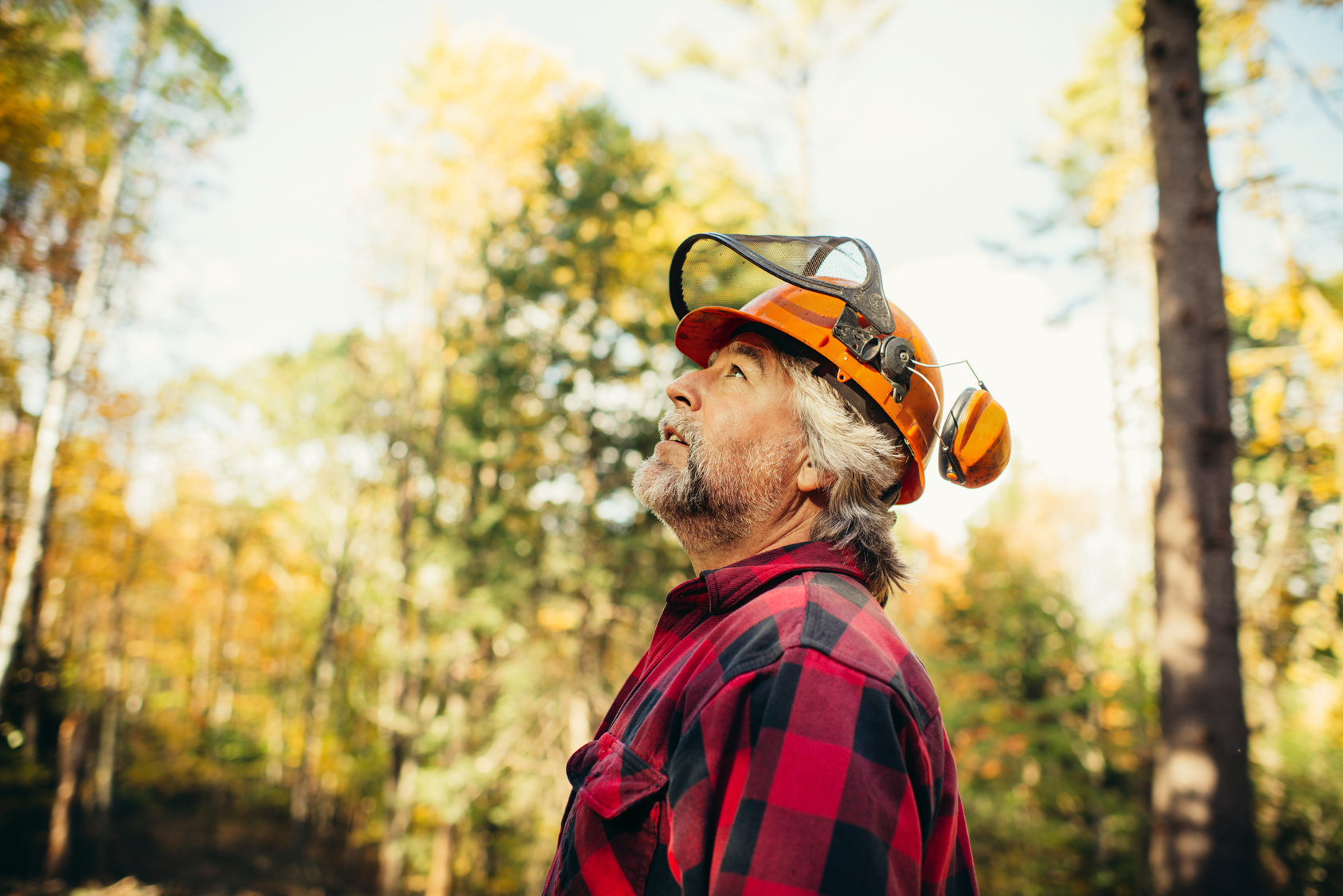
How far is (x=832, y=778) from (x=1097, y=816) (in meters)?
12.3

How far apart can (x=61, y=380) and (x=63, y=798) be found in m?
10.8

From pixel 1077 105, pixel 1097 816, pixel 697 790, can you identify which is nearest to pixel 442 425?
pixel 697 790

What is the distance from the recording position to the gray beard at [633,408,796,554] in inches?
60.0

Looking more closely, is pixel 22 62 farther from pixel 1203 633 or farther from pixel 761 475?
pixel 1203 633

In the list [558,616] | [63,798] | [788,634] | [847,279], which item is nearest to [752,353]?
[847,279]

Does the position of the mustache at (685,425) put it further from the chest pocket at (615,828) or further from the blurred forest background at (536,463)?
the blurred forest background at (536,463)

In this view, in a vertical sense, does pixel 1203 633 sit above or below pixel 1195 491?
below

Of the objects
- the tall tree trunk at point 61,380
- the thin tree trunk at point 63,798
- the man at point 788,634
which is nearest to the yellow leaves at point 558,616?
the tall tree trunk at point 61,380

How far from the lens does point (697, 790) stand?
0.88m

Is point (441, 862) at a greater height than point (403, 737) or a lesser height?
lesser

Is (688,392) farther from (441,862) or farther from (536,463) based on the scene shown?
(441,862)

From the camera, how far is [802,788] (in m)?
0.79

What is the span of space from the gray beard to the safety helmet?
244mm

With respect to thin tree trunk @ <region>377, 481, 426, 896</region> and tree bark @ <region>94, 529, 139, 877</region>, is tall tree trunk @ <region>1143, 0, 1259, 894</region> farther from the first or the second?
tree bark @ <region>94, 529, 139, 877</region>
